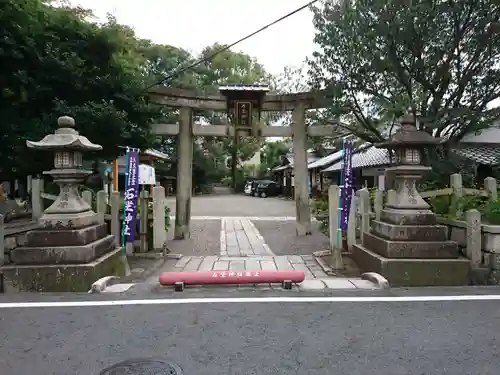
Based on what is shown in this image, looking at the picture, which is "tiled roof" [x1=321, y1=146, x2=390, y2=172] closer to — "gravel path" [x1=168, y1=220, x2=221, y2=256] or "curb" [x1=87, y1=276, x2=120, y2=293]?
"gravel path" [x1=168, y1=220, x2=221, y2=256]

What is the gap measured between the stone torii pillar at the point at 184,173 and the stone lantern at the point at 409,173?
6546 millimetres

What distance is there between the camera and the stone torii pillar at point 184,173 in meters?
11.6

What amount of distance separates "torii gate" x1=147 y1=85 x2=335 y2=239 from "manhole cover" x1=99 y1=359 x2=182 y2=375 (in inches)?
331

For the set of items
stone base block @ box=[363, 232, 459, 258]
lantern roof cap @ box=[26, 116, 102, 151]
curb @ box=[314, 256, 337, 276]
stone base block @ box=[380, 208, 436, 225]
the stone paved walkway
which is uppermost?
lantern roof cap @ box=[26, 116, 102, 151]

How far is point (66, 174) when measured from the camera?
640 centimetres

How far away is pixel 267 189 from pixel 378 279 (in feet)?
109

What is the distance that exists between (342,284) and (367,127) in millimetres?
6620

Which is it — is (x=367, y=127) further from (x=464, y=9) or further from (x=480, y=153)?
(x=480, y=153)

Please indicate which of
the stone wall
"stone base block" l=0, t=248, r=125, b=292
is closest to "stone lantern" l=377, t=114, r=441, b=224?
the stone wall

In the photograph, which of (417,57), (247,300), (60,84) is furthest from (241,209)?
(247,300)

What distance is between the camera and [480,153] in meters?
16.3

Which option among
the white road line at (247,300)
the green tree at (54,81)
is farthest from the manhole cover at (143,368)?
the green tree at (54,81)

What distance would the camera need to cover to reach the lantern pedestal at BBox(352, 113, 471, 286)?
5.99 m

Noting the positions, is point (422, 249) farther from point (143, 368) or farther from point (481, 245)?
point (143, 368)
